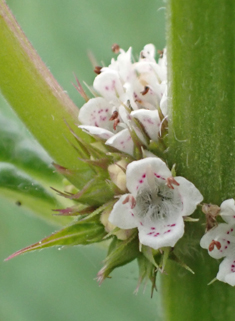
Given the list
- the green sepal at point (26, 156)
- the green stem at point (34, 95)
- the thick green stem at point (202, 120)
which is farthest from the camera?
the green sepal at point (26, 156)

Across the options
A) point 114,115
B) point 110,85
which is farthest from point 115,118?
point 110,85

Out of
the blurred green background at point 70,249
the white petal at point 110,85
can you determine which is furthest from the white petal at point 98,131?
the blurred green background at point 70,249

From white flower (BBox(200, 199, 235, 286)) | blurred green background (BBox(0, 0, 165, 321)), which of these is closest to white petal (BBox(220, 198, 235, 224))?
A: white flower (BBox(200, 199, 235, 286))

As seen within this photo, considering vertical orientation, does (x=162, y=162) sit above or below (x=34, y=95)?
below

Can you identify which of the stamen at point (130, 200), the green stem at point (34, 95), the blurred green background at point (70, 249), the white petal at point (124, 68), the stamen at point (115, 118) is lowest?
the blurred green background at point (70, 249)

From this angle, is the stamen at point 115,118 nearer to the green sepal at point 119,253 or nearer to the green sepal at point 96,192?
the green sepal at point 96,192

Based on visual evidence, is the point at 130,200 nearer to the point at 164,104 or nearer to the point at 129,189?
the point at 129,189

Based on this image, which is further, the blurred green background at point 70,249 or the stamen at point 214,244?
the blurred green background at point 70,249

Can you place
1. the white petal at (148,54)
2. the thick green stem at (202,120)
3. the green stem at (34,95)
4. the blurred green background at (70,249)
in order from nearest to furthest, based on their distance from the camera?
the thick green stem at (202,120), the green stem at (34,95), the white petal at (148,54), the blurred green background at (70,249)
